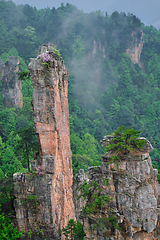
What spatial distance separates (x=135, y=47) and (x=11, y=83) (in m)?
41.3

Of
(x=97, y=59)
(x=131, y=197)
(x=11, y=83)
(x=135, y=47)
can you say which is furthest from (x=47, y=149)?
(x=135, y=47)

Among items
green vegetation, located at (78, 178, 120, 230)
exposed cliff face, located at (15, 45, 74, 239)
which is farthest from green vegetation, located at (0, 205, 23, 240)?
green vegetation, located at (78, 178, 120, 230)

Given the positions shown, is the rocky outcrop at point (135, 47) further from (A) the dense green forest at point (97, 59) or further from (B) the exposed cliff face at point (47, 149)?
(B) the exposed cliff face at point (47, 149)

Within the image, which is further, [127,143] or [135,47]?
[135,47]

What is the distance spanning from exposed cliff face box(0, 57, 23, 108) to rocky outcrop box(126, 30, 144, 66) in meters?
38.4

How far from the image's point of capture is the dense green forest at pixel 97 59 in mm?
56812

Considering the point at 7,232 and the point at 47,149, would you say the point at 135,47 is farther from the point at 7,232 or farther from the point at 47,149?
the point at 7,232

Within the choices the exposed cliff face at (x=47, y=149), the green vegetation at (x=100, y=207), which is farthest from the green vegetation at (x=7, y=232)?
the green vegetation at (x=100, y=207)

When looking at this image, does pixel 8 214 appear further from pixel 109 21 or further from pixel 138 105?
pixel 109 21

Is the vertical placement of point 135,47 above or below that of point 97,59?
above

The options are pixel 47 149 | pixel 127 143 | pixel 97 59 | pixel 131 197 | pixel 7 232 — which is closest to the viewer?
pixel 131 197

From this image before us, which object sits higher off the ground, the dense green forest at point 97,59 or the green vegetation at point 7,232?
the dense green forest at point 97,59

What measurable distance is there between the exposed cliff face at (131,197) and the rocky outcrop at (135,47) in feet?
198

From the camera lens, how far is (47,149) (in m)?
16.0
